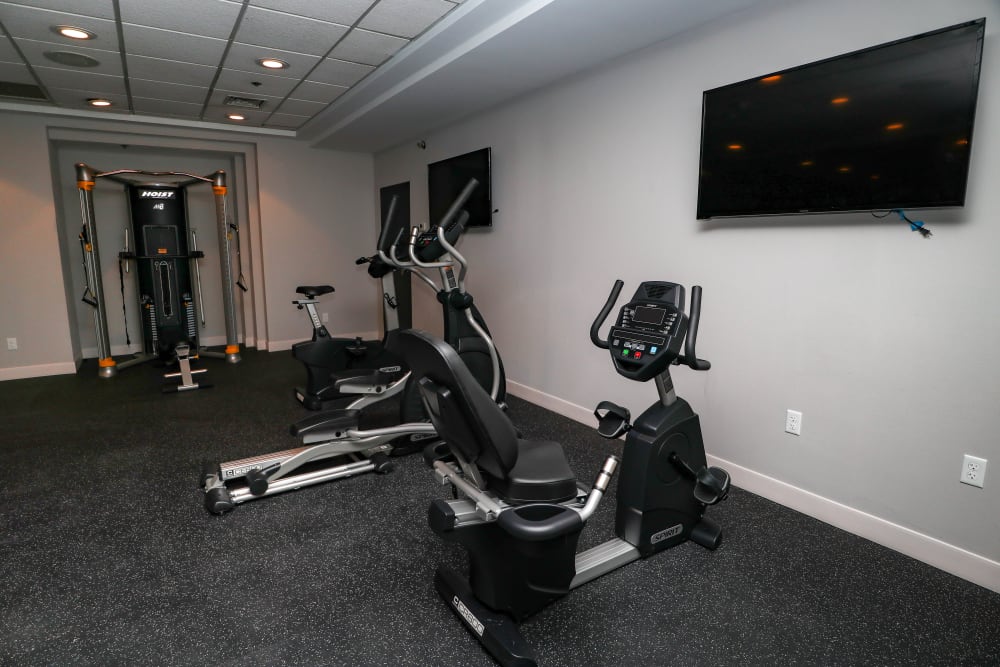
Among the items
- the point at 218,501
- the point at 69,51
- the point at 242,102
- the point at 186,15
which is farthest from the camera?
the point at 242,102

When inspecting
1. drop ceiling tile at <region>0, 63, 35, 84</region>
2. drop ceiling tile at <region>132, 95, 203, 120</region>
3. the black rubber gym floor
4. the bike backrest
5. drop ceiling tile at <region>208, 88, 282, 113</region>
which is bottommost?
the black rubber gym floor

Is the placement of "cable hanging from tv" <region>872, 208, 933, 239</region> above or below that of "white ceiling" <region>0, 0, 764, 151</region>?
below

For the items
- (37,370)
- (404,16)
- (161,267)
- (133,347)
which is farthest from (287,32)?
(133,347)

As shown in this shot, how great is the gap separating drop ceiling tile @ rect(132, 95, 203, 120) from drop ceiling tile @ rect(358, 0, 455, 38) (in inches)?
109

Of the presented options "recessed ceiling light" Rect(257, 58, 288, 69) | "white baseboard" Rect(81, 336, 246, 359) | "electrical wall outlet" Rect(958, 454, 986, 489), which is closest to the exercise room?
"electrical wall outlet" Rect(958, 454, 986, 489)

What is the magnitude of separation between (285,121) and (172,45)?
2.22m

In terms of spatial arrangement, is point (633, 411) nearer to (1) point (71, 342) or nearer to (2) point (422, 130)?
(2) point (422, 130)

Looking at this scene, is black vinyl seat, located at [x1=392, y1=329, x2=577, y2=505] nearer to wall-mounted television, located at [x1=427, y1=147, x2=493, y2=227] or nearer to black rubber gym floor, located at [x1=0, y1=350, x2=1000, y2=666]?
black rubber gym floor, located at [x1=0, y1=350, x2=1000, y2=666]

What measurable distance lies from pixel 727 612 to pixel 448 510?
113cm

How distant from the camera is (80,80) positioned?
420 cm

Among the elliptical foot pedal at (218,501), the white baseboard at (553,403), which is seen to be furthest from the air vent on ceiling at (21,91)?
the white baseboard at (553,403)

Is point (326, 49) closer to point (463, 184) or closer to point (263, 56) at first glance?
point (263, 56)

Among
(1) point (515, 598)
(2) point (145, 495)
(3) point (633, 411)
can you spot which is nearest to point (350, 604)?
(1) point (515, 598)

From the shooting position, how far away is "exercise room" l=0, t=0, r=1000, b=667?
1822 mm
